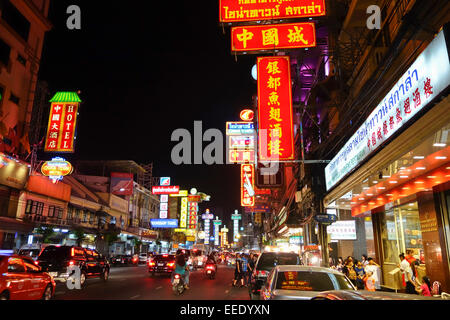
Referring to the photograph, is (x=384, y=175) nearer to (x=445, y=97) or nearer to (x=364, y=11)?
(x=445, y=97)

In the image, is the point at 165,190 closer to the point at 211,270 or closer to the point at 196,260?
the point at 196,260

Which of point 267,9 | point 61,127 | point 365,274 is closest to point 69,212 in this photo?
point 61,127

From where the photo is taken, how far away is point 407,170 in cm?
1043

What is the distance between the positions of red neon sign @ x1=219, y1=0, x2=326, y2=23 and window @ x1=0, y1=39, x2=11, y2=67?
22.9 metres

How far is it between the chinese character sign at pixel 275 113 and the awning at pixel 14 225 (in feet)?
73.3

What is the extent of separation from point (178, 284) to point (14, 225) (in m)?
20.1

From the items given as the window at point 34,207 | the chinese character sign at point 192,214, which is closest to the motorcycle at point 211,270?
the window at point 34,207

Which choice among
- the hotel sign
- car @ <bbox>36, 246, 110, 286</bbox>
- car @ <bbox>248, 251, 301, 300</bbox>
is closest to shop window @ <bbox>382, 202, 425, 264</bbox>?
car @ <bbox>248, 251, 301, 300</bbox>

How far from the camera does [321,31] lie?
2272 cm

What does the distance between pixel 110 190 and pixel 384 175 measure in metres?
51.7

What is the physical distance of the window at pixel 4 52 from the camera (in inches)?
1123

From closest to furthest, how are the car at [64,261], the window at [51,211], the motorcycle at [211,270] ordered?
the car at [64,261] → the motorcycle at [211,270] → the window at [51,211]

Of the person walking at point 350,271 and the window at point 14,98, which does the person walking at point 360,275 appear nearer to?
the person walking at point 350,271
